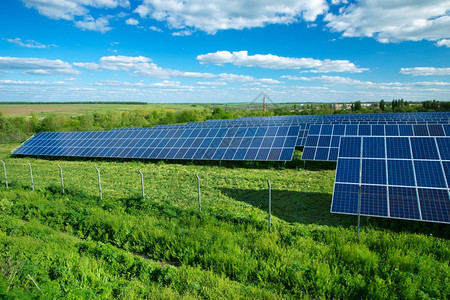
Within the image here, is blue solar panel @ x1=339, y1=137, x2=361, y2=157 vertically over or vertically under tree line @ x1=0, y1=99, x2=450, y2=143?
under

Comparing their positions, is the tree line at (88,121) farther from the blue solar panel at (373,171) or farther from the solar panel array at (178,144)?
the blue solar panel at (373,171)

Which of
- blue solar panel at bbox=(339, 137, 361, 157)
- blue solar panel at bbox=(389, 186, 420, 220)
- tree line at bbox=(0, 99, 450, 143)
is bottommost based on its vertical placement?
blue solar panel at bbox=(389, 186, 420, 220)

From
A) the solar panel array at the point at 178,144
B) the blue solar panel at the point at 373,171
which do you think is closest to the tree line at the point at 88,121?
the solar panel array at the point at 178,144

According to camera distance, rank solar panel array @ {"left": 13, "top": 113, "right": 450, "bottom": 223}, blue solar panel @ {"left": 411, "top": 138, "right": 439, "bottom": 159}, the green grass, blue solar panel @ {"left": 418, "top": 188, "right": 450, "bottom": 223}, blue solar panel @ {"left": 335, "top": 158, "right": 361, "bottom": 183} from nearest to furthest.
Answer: the green grass, blue solar panel @ {"left": 418, "top": 188, "right": 450, "bottom": 223}, solar panel array @ {"left": 13, "top": 113, "right": 450, "bottom": 223}, blue solar panel @ {"left": 335, "top": 158, "right": 361, "bottom": 183}, blue solar panel @ {"left": 411, "top": 138, "right": 439, "bottom": 159}

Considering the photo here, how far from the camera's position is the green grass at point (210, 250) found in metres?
6.45

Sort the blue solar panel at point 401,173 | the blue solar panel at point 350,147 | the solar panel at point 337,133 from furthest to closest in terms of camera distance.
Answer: the solar panel at point 337,133, the blue solar panel at point 350,147, the blue solar panel at point 401,173

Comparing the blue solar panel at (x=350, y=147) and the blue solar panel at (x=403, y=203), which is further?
the blue solar panel at (x=350, y=147)

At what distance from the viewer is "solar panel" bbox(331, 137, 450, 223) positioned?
9555 mm

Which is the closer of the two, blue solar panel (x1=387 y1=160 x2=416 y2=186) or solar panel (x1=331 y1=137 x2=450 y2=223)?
solar panel (x1=331 y1=137 x2=450 y2=223)

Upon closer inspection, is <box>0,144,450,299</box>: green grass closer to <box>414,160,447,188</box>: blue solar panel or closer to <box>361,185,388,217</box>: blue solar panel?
<box>361,185,388,217</box>: blue solar panel

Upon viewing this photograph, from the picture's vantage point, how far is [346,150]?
12.9 meters

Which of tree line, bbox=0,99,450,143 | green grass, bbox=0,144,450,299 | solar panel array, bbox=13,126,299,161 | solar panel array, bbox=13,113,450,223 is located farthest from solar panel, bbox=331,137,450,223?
tree line, bbox=0,99,450,143

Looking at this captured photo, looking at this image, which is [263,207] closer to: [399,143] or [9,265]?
[399,143]

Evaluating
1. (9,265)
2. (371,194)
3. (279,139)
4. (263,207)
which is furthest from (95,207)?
(279,139)
